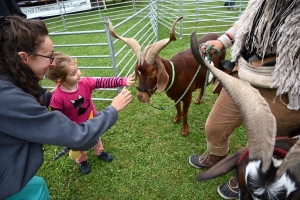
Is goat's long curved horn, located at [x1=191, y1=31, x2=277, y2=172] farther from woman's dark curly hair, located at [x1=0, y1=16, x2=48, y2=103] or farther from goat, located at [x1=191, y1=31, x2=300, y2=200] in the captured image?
woman's dark curly hair, located at [x1=0, y1=16, x2=48, y2=103]

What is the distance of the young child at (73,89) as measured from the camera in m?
2.38

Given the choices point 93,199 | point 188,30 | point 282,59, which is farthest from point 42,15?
point 282,59

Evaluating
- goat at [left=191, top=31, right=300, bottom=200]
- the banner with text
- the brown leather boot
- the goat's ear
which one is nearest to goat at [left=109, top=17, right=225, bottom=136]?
the goat's ear

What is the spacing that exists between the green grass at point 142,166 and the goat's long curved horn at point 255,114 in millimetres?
1719

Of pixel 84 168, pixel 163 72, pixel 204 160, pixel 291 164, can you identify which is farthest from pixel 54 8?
pixel 291 164

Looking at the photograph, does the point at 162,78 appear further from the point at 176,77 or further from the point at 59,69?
the point at 59,69

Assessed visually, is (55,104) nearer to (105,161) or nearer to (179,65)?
(105,161)

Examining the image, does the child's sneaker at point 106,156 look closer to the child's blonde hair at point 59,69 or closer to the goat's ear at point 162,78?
the goat's ear at point 162,78

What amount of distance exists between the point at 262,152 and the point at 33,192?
1906 millimetres

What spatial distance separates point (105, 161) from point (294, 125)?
2.44 metres

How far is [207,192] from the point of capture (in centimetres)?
275

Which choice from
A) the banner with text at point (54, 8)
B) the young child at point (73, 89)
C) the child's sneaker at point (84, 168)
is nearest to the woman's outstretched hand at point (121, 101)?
the young child at point (73, 89)

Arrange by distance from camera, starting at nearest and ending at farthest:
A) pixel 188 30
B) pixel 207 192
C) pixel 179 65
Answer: pixel 207 192 < pixel 179 65 < pixel 188 30

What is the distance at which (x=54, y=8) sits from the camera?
12.4 metres
